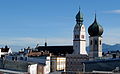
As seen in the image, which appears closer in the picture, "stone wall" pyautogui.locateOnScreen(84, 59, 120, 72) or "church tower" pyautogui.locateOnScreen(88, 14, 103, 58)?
"stone wall" pyautogui.locateOnScreen(84, 59, 120, 72)

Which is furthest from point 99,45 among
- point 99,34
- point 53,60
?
point 53,60

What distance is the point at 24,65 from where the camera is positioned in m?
74.2

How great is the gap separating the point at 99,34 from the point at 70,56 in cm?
1233

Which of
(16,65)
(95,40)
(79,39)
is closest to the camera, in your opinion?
(16,65)

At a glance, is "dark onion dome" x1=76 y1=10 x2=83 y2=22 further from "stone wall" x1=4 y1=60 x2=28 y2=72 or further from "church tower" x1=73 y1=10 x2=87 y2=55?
"stone wall" x1=4 y1=60 x2=28 y2=72

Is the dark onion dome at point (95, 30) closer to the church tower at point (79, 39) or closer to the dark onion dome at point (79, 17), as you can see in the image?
the church tower at point (79, 39)

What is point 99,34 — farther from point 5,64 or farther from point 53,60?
point 5,64

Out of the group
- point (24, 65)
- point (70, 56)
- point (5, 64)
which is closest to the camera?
point (24, 65)

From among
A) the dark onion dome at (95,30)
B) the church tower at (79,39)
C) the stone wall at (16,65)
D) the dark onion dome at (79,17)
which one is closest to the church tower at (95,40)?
the dark onion dome at (95,30)

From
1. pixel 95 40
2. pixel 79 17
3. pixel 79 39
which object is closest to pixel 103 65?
pixel 95 40

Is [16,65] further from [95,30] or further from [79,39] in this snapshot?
[79,39]

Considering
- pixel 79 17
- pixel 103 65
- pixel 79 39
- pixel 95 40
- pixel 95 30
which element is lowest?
pixel 103 65

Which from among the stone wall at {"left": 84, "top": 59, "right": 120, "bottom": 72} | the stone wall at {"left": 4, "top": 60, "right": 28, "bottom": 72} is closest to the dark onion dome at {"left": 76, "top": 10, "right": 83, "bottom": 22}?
the stone wall at {"left": 4, "top": 60, "right": 28, "bottom": 72}

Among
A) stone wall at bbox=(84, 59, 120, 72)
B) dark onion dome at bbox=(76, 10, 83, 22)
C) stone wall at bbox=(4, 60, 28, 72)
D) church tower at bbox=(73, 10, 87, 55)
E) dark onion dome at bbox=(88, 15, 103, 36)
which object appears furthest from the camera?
dark onion dome at bbox=(76, 10, 83, 22)
